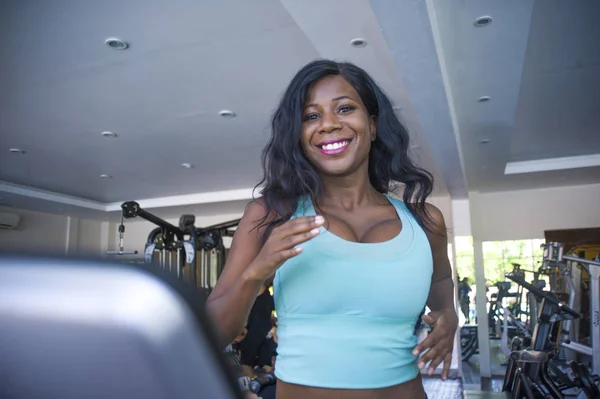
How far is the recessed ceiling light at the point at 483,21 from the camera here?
2621 millimetres

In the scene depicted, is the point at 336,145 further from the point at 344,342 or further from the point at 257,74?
the point at 257,74

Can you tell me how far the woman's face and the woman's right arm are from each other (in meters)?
0.15

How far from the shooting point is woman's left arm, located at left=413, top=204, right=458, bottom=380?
0.82 m

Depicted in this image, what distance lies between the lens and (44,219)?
9.38 meters

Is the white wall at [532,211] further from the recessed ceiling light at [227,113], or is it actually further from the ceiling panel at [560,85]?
the recessed ceiling light at [227,113]

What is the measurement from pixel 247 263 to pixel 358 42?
223cm

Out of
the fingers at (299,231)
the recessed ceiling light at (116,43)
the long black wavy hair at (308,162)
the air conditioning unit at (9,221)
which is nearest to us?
the fingers at (299,231)

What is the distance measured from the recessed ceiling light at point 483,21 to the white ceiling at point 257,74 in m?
0.04

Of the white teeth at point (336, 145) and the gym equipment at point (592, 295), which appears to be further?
the gym equipment at point (592, 295)

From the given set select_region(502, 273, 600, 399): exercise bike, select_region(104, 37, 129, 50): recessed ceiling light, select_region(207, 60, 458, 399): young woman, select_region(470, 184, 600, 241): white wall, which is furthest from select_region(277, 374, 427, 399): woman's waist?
select_region(470, 184, 600, 241): white wall

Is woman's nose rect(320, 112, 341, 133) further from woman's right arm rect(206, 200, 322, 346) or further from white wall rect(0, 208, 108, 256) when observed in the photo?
white wall rect(0, 208, 108, 256)

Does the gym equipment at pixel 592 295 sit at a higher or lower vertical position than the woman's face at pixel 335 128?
lower

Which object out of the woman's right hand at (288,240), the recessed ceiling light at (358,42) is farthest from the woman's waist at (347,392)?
the recessed ceiling light at (358,42)

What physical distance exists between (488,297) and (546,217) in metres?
1.48
